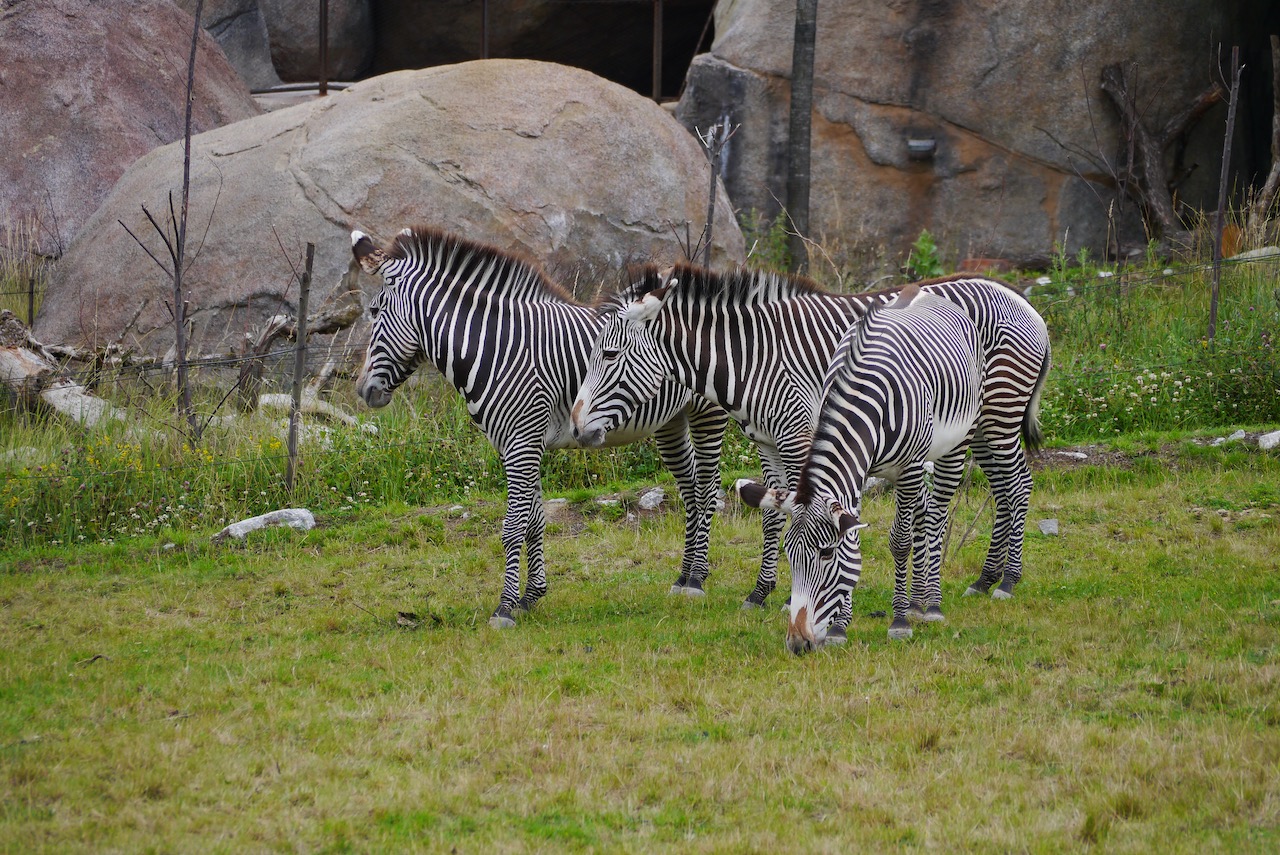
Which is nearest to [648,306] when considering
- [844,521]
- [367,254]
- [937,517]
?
[367,254]

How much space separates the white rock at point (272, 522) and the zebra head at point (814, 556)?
192 inches

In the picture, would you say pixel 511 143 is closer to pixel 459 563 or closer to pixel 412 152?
pixel 412 152

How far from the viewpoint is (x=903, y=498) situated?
291 inches

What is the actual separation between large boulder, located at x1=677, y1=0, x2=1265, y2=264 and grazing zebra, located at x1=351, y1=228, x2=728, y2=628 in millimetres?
9081

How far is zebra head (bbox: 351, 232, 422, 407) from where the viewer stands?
8055 millimetres

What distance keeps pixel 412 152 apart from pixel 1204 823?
10.9m

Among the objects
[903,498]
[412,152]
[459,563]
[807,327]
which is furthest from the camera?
[412,152]

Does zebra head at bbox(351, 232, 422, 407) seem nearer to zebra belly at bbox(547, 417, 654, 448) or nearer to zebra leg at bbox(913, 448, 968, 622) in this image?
zebra belly at bbox(547, 417, 654, 448)

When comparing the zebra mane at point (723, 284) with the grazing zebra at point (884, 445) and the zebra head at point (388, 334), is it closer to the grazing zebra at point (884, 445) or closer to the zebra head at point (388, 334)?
the grazing zebra at point (884, 445)

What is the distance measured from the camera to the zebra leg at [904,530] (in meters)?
7.20

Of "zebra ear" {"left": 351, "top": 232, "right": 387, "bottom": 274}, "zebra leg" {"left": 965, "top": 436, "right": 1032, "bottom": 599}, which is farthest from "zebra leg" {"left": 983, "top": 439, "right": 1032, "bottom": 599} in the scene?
"zebra ear" {"left": 351, "top": 232, "right": 387, "bottom": 274}

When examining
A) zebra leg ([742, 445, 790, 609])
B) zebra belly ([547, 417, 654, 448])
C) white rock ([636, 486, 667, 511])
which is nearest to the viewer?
zebra leg ([742, 445, 790, 609])

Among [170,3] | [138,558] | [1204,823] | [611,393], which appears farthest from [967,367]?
[170,3]

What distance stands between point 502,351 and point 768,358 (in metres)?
1.71
